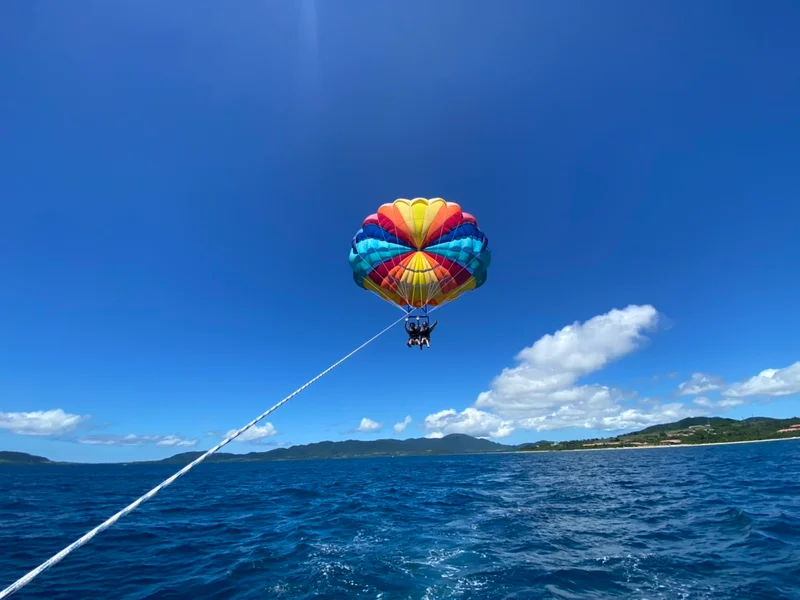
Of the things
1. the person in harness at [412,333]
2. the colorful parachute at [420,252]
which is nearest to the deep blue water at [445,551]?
the person in harness at [412,333]

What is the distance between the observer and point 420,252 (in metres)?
22.1

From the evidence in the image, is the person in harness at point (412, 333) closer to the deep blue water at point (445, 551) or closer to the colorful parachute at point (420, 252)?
the colorful parachute at point (420, 252)

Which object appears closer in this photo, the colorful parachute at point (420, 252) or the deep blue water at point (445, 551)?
the deep blue water at point (445, 551)

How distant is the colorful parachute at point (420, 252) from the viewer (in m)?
21.0

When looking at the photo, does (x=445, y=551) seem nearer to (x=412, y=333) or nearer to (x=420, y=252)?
(x=412, y=333)

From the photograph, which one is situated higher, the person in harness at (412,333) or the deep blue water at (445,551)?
the person in harness at (412,333)

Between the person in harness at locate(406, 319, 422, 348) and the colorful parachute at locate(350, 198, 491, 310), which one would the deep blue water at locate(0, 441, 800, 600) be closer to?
the person in harness at locate(406, 319, 422, 348)

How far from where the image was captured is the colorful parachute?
21.0 m

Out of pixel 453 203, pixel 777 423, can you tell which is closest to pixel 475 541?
pixel 453 203

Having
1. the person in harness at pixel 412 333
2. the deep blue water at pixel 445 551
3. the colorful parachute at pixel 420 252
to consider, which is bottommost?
the deep blue water at pixel 445 551

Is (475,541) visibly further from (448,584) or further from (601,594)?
(601,594)

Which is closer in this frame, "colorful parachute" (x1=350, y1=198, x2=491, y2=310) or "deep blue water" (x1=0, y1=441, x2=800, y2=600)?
"deep blue water" (x1=0, y1=441, x2=800, y2=600)

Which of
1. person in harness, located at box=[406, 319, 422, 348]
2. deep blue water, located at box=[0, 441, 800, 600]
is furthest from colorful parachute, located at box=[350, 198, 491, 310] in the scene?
deep blue water, located at box=[0, 441, 800, 600]

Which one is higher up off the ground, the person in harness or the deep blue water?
the person in harness
